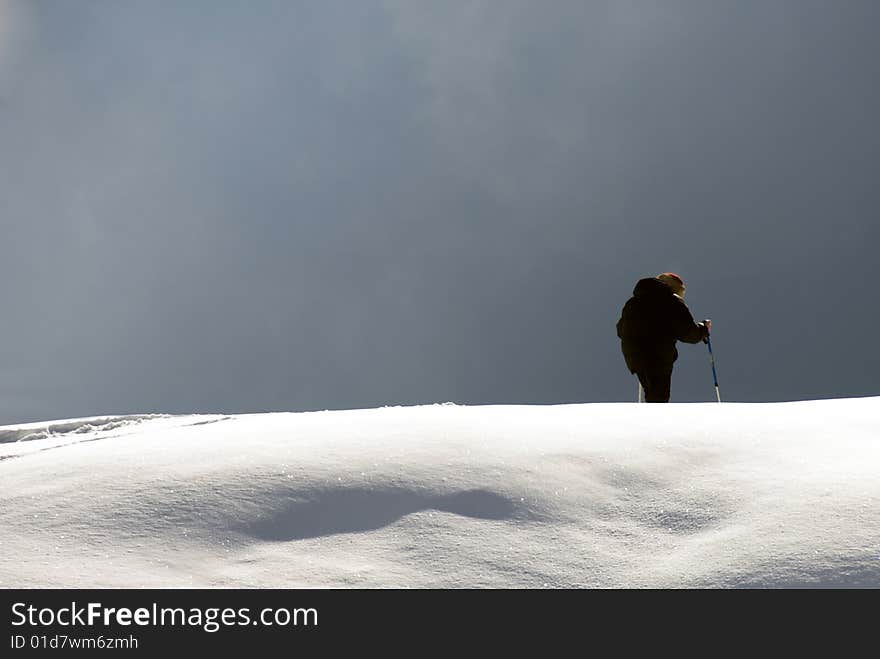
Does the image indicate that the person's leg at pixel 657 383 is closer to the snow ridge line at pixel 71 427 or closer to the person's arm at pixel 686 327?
the person's arm at pixel 686 327

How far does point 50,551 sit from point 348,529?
2.37ft

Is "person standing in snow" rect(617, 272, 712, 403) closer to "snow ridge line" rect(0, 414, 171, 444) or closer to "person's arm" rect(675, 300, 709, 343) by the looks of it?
"person's arm" rect(675, 300, 709, 343)

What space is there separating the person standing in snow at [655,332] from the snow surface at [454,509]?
3597 millimetres

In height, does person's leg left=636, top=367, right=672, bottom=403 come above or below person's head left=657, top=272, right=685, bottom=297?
below

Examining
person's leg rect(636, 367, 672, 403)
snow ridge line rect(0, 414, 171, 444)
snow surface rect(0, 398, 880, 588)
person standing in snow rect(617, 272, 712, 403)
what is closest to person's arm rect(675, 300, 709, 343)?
person standing in snow rect(617, 272, 712, 403)

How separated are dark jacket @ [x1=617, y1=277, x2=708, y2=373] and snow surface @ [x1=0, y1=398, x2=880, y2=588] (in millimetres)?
3597

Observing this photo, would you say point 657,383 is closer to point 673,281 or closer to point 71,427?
point 673,281

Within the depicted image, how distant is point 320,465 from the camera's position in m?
2.68

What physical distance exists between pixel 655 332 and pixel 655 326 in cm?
5

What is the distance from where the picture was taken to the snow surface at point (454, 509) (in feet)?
6.80

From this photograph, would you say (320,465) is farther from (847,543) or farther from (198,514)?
(847,543)

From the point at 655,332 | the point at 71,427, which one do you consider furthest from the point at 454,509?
the point at 71,427

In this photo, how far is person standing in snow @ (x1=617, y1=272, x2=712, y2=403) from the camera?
22.6 ft

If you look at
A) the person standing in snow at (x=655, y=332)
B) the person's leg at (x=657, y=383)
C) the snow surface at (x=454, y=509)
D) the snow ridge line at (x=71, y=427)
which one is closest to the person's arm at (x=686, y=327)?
the person standing in snow at (x=655, y=332)
